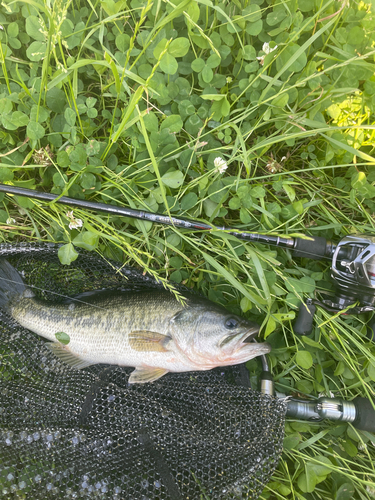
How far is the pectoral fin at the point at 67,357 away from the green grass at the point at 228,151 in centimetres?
61

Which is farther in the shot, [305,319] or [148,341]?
[305,319]

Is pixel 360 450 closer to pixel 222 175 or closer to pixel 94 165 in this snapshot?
pixel 222 175

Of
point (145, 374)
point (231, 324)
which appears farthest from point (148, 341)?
point (231, 324)

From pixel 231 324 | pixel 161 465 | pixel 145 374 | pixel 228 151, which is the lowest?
pixel 161 465

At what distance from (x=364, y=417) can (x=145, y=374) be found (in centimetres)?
135

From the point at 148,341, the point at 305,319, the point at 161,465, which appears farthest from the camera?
the point at 305,319

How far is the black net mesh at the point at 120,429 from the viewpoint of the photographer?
1726 mm

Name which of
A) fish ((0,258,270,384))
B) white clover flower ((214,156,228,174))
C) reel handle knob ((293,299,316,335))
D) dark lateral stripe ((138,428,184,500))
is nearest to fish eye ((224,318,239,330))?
fish ((0,258,270,384))

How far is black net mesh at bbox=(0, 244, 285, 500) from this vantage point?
5.66 ft

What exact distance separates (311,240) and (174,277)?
89cm

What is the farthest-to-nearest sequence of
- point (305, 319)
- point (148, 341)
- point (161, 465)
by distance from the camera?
point (305, 319) < point (148, 341) < point (161, 465)

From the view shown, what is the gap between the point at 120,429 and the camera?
1.87 metres

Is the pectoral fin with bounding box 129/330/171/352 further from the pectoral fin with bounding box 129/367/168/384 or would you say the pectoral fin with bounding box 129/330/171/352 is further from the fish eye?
the fish eye

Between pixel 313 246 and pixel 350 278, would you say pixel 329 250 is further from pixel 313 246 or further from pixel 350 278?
pixel 350 278
